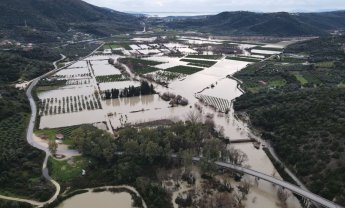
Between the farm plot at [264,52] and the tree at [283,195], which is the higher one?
the farm plot at [264,52]

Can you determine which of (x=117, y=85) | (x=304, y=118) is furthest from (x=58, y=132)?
(x=304, y=118)

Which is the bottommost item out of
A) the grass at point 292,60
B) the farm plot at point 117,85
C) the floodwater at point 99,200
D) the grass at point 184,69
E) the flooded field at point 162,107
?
the floodwater at point 99,200

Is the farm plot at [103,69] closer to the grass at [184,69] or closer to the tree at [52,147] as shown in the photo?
the grass at [184,69]

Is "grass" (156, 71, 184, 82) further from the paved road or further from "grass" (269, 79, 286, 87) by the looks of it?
the paved road

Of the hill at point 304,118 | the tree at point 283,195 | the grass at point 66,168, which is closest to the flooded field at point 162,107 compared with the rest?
the tree at point 283,195

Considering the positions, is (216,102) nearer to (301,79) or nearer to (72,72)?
(301,79)

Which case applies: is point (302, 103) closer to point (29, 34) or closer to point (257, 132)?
point (257, 132)

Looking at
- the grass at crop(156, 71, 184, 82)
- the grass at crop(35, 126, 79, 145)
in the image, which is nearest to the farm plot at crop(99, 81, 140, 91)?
the grass at crop(156, 71, 184, 82)
